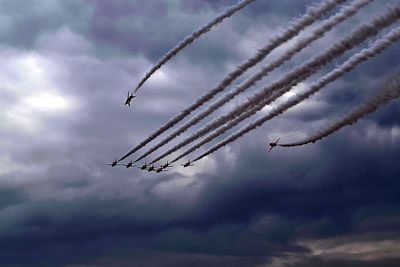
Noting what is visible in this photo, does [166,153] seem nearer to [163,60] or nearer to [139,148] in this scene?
[139,148]

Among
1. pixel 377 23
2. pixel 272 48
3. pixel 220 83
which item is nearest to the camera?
pixel 377 23

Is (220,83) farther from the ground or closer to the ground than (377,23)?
farther from the ground

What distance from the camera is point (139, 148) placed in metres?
65.1

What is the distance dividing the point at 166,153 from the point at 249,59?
2275cm

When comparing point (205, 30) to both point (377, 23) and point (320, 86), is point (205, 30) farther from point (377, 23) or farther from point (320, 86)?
point (377, 23)

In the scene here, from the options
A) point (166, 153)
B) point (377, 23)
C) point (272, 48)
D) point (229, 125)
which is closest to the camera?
point (377, 23)

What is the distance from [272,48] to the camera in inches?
1553

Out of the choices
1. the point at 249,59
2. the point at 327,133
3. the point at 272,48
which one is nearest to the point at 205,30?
the point at 249,59

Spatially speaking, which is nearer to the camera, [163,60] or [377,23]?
[377,23]

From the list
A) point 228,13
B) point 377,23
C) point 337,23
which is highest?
point 228,13

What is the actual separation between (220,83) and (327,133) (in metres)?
11.5

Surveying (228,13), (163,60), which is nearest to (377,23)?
(228,13)

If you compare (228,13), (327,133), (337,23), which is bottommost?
(327,133)

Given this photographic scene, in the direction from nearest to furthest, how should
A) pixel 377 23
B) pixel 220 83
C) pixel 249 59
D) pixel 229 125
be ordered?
pixel 377 23
pixel 249 59
pixel 220 83
pixel 229 125
